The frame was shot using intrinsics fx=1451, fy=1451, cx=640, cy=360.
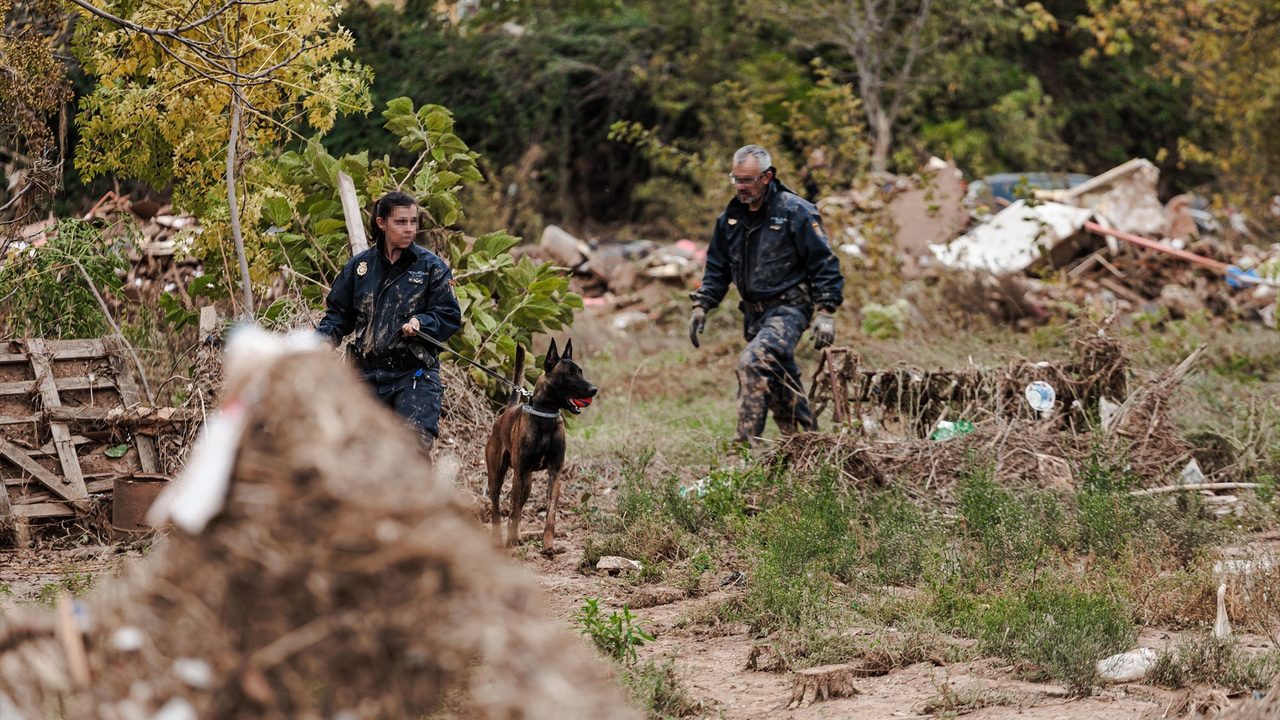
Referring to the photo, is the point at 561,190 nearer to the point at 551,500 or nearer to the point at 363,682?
the point at 551,500

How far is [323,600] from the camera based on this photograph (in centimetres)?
240

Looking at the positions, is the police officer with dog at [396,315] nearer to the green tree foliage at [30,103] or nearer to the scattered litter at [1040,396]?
the green tree foliage at [30,103]

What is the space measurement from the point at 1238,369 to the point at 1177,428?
4.83 metres

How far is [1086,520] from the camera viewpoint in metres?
7.75

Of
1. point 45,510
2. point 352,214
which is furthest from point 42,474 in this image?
point 352,214

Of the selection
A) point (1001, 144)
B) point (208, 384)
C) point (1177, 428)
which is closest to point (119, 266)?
point (208, 384)

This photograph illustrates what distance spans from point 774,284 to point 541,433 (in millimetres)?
2307

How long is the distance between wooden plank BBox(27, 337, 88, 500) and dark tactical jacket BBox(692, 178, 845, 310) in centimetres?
417

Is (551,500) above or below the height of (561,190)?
above

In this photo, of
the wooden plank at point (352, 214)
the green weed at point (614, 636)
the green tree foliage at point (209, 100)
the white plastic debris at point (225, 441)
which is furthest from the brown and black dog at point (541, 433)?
the white plastic debris at point (225, 441)

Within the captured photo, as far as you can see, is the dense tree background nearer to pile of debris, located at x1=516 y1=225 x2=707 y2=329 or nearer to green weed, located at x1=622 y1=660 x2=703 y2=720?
pile of debris, located at x1=516 y1=225 x2=707 y2=329

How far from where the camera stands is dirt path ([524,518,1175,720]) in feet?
17.4

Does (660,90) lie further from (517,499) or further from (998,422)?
(517,499)

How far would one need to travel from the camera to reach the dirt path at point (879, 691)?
17.4ft
